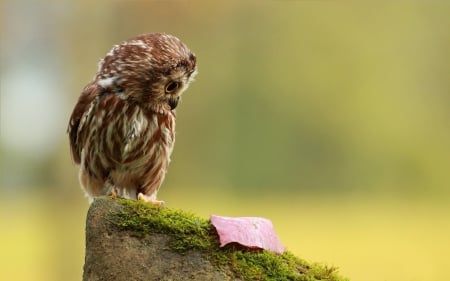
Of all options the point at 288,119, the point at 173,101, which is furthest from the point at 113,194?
the point at 288,119

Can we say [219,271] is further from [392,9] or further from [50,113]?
[392,9]

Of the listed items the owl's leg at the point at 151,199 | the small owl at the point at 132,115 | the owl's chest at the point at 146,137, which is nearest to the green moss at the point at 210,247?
the owl's leg at the point at 151,199

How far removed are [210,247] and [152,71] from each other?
31.4 inches

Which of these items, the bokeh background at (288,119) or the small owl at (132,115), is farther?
the bokeh background at (288,119)

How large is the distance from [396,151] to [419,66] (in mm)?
1546

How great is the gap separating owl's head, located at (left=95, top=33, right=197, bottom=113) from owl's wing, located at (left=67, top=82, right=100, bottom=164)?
69 millimetres

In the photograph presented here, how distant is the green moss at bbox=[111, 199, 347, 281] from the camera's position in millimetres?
2582

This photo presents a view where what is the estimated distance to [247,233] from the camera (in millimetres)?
2676

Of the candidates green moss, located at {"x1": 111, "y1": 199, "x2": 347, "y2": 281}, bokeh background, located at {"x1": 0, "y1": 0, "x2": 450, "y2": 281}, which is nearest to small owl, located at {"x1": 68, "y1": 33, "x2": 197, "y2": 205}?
green moss, located at {"x1": 111, "y1": 199, "x2": 347, "y2": 281}

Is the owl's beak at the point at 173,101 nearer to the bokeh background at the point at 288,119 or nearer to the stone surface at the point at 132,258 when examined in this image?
the stone surface at the point at 132,258

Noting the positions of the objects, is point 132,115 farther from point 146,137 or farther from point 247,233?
point 247,233

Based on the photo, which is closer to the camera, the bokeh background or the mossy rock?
the mossy rock

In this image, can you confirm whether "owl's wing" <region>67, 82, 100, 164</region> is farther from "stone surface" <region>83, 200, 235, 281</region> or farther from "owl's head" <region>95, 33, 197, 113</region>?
"stone surface" <region>83, 200, 235, 281</region>

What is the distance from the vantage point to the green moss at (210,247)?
8.47ft
